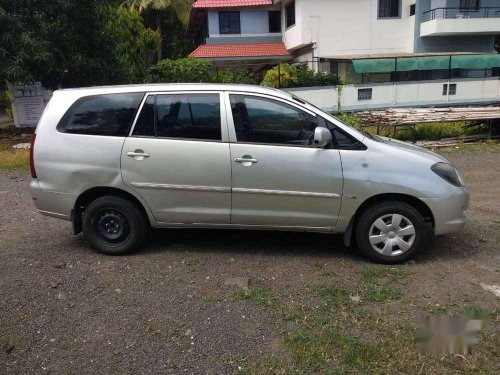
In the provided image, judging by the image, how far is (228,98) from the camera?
14.9 feet

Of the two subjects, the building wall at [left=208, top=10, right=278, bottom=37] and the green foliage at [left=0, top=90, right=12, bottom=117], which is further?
the building wall at [left=208, top=10, right=278, bottom=37]

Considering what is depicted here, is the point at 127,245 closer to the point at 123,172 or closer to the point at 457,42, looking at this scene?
the point at 123,172

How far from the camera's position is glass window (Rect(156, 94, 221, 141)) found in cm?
453

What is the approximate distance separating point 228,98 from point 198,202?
1055mm

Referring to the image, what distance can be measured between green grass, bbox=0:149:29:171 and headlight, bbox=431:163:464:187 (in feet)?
28.8

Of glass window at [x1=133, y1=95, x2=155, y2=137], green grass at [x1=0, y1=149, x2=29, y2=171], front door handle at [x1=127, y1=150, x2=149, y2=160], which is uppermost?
glass window at [x1=133, y1=95, x2=155, y2=137]

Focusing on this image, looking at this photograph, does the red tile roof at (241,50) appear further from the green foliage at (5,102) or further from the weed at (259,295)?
the weed at (259,295)

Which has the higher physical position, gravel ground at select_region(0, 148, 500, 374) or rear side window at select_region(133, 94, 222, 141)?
rear side window at select_region(133, 94, 222, 141)

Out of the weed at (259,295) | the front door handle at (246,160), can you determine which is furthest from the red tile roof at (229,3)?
the weed at (259,295)

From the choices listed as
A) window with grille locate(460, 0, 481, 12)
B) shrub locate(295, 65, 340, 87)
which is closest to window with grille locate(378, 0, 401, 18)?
window with grille locate(460, 0, 481, 12)

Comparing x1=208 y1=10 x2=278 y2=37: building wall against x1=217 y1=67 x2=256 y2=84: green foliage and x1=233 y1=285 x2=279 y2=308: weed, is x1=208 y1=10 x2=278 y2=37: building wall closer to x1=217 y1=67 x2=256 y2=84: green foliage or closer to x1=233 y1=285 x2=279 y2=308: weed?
x1=217 y1=67 x2=256 y2=84: green foliage

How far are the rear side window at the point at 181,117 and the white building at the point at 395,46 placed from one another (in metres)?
16.0

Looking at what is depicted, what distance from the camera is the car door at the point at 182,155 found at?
4492mm

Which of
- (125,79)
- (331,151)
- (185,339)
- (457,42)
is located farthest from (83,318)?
(457,42)
